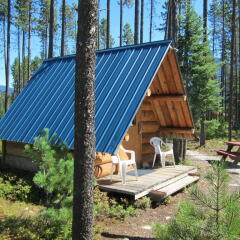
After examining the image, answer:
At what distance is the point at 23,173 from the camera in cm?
839

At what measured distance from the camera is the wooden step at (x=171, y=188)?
659 centimetres

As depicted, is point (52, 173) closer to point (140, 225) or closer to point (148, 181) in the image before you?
point (140, 225)

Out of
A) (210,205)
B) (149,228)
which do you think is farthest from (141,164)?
(210,205)

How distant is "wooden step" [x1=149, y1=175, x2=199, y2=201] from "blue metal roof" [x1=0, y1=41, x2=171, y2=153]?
1721 mm

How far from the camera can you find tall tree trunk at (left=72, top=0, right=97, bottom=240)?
370cm

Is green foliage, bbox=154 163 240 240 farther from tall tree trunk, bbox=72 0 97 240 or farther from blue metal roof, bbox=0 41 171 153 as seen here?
blue metal roof, bbox=0 41 171 153

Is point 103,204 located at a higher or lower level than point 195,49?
lower

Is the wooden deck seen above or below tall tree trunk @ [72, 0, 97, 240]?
below

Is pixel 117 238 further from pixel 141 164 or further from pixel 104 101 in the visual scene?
pixel 141 164

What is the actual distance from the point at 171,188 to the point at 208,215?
4.40 meters

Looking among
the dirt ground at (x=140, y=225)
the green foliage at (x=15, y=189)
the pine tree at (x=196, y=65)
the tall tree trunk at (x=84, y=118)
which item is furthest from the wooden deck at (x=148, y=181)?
the pine tree at (x=196, y=65)

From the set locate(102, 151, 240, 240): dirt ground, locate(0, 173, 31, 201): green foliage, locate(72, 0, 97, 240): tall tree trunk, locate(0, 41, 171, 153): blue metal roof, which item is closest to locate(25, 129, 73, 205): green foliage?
locate(72, 0, 97, 240): tall tree trunk

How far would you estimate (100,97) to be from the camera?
7.36m

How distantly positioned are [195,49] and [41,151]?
513 inches
